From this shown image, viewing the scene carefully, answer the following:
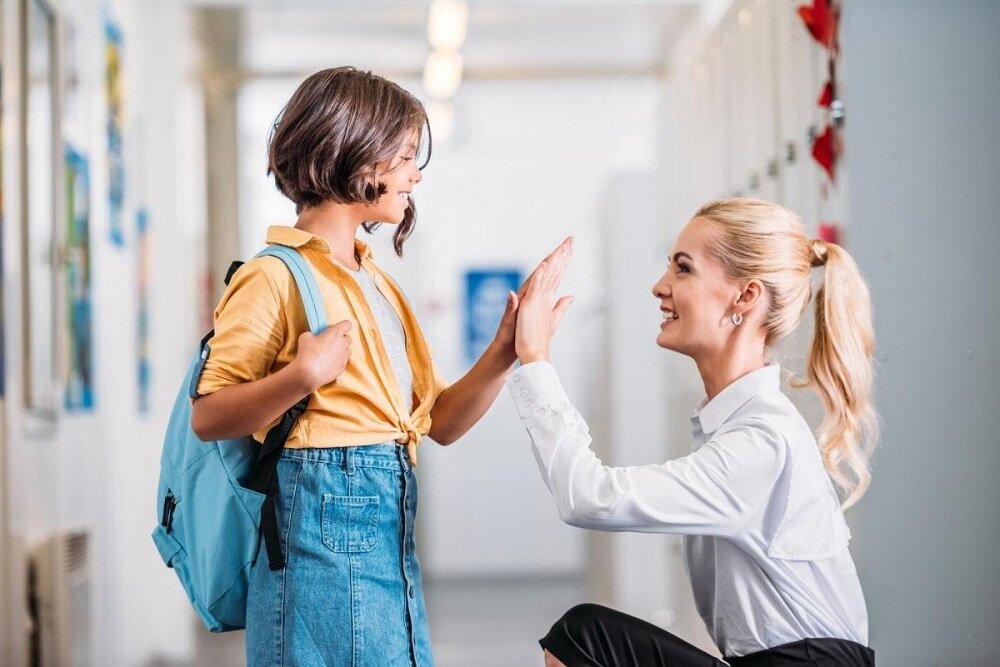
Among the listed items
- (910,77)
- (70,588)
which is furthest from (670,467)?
(70,588)

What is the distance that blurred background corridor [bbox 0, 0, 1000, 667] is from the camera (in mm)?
2123

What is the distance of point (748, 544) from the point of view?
1.56 m

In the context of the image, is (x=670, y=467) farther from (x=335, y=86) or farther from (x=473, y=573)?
(x=473, y=573)

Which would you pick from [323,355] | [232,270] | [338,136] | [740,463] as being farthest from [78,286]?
[740,463]

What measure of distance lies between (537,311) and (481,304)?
625 cm

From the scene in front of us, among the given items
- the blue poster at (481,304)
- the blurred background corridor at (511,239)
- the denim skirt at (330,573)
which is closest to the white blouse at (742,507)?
the denim skirt at (330,573)

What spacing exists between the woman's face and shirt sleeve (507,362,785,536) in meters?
0.19

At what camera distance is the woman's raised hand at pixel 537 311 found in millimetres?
1614

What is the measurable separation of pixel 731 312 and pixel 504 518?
20.5 feet

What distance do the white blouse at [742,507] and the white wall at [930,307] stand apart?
542 millimetres

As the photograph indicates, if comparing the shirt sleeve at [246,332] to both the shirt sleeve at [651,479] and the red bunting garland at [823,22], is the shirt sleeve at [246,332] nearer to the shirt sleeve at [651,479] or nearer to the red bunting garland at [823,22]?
the shirt sleeve at [651,479]

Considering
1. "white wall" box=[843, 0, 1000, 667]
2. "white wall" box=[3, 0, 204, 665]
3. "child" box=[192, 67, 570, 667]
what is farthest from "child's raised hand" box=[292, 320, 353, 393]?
"white wall" box=[3, 0, 204, 665]

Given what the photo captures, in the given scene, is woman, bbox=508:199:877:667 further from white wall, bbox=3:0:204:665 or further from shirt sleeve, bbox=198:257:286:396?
white wall, bbox=3:0:204:665

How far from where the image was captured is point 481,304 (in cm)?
788
